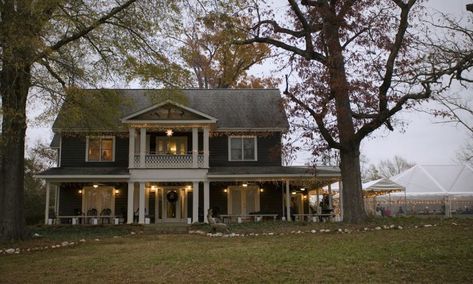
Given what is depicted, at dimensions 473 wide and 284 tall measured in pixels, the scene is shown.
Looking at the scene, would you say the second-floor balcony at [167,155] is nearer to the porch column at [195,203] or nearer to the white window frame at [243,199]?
the porch column at [195,203]

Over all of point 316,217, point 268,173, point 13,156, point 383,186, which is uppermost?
point 13,156

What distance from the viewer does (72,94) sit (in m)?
16.0

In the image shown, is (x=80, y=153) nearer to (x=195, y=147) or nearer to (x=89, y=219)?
(x=89, y=219)

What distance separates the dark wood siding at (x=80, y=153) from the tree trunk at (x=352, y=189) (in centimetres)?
1361

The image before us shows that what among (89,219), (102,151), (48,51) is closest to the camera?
(48,51)

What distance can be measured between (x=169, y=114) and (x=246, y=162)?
507cm

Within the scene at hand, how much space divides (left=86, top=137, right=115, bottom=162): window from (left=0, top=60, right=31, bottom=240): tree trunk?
399 inches

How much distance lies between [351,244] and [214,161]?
52.8ft

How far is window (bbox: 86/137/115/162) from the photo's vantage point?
91.0 feet

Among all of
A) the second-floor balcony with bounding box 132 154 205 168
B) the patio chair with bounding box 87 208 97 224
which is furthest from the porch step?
the patio chair with bounding box 87 208 97 224

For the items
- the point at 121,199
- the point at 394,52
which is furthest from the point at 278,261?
the point at 121,199

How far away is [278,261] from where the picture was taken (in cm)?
1040

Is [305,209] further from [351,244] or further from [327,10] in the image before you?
[351,244]

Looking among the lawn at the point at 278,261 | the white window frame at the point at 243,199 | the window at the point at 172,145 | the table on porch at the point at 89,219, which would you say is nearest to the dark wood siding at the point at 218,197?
the white window frame at the point at 243,199
